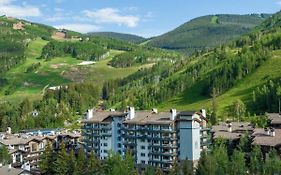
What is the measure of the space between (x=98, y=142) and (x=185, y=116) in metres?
27.5

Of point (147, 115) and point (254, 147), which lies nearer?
point (254, 147)

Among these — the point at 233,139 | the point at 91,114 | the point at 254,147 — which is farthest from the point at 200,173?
the point at 91,114

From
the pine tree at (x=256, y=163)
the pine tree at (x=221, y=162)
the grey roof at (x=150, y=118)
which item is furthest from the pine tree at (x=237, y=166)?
the grey roof at (x=150, y=118)

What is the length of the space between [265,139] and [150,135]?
79.0 feet

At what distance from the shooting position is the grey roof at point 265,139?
100 m

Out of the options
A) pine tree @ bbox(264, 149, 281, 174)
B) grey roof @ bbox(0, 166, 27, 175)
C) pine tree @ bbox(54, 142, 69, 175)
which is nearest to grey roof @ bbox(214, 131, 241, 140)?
pine tree @ bbox(264, 149, 281, 174)

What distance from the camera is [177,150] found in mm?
105500

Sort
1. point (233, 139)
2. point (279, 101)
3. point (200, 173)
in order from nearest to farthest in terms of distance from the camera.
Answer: point (200, 173) < point (233, 139) < point (279, 101)

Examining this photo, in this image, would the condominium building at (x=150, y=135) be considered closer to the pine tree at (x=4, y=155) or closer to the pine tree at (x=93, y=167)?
the pine tree at (x=93, y=167)

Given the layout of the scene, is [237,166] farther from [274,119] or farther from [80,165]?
[274,119]

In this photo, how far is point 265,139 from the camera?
103m

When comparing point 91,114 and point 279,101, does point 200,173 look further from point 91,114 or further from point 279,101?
point 279,101

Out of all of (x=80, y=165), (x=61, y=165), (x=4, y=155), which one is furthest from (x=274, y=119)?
(x=4, y=155)

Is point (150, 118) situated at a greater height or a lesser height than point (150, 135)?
greater
